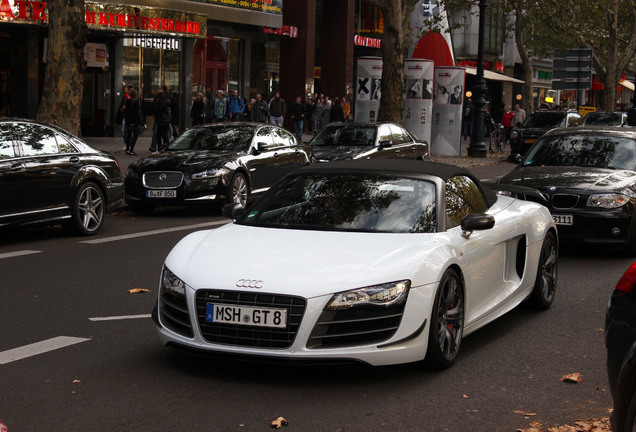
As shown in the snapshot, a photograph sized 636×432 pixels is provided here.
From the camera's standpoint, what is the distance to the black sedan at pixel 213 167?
16016 mm

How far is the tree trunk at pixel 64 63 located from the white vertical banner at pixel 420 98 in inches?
625

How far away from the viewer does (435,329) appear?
613cm

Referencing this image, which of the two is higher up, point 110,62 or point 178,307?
point 110,62

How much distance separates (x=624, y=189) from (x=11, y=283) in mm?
6950

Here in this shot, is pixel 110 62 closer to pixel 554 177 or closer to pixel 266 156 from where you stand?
pixel 266 156

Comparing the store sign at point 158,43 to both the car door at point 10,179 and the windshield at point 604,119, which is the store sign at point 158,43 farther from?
the car door at point 10,179

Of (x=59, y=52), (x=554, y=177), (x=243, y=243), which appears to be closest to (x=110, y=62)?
(x=59, y=52)

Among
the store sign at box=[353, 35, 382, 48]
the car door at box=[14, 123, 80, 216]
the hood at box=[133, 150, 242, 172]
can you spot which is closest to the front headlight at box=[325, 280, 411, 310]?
the car door at box=[14, 123, 80, 216]

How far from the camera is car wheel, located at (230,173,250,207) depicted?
16.5 metres

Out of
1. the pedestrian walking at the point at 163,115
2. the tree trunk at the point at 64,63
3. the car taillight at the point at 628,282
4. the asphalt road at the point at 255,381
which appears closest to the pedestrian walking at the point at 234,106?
the pedestrian walking at the point at 163,115

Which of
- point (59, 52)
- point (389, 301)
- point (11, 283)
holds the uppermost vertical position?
point (59, 52)

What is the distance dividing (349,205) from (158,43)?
31.4 meters

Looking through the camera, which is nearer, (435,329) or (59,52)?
(435,329)

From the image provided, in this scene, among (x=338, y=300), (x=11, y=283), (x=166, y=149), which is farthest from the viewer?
(x=166, y=149)
